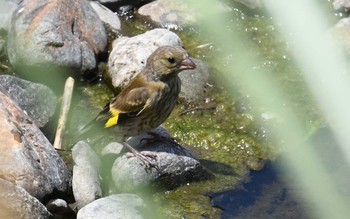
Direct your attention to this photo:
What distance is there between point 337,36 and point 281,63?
609 mm

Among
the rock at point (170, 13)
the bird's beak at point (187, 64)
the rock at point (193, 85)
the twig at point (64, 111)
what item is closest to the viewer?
the bird's beak at point (187, 64)

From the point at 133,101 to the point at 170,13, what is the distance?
2.53 metres

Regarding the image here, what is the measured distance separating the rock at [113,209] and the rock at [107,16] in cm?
293

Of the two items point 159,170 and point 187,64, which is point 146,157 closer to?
point 159,170

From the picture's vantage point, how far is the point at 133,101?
495 centimetres

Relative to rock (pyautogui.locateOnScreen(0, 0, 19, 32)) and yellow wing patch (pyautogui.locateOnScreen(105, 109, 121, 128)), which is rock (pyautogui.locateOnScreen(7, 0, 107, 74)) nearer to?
rock (pyautogui.locateOnScreen(0, 0, 19, 32))

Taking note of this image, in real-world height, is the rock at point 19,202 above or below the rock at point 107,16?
above

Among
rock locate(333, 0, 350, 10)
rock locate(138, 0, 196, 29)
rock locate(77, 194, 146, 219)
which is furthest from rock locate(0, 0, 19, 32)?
rock locate(333, 0, 350, 10)

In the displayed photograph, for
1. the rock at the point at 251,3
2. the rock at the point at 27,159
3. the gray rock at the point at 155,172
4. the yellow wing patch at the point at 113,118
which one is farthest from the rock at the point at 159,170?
the rock at the point at 251,3

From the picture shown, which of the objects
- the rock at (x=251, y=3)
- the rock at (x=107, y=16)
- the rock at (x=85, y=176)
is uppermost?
the rock at (x=251, y=3)

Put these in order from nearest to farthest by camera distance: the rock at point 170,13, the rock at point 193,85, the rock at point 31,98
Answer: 1. the rock at point 31,98
2. the rock at point 193,85
3. the rock at point 170,13

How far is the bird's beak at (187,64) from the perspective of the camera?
482 centimetres

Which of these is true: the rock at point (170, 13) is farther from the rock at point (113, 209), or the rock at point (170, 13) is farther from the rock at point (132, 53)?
the rock at point (113, 209)

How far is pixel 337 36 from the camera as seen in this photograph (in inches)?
253
